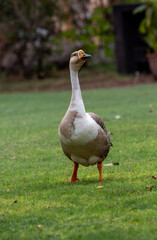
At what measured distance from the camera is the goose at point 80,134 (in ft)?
16.6

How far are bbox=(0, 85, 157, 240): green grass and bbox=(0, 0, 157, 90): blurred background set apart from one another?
1051cm

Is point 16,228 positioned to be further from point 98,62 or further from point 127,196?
point 98,62

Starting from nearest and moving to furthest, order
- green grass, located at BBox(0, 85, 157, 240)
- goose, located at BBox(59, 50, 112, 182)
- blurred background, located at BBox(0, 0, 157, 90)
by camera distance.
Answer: green grass, located at BBox(0, 85, 157, 240)
goose, located at BBox(59, 50, 112, 182)
blurred background, located at BBox(0, 0, 157, 90)

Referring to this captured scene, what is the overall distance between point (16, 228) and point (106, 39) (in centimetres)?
1999

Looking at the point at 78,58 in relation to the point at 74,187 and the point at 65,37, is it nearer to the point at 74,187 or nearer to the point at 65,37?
the point at 74,187

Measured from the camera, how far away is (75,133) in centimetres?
505

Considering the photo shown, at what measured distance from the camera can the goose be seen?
5070mm

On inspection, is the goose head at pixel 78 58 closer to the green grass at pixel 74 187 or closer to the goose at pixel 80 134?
the goose at pixel 80 134

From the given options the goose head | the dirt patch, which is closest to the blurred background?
the dirt patch

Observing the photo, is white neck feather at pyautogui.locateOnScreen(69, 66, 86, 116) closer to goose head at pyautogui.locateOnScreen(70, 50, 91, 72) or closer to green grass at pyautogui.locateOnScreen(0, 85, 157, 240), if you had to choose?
goose head at pyautogui.locateOnScreen(70, 50, 91, 72)

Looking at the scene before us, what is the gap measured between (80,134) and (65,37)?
1849 cm

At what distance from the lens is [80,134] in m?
5.04

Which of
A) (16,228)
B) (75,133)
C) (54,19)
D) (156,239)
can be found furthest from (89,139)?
(54,19)

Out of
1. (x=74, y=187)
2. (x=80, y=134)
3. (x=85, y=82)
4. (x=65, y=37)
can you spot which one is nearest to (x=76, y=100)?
(x=80, y=134)
